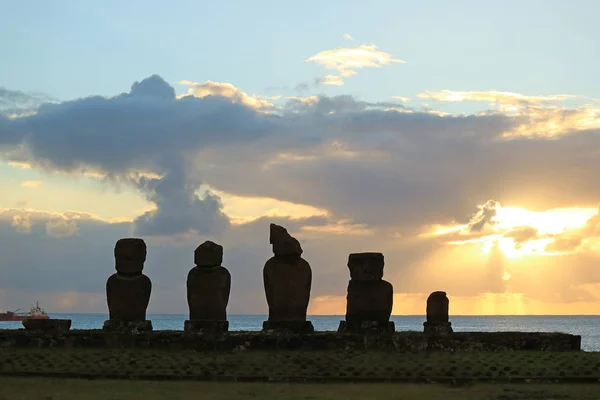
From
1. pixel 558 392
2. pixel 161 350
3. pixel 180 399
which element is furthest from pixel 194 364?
pixel 558 392

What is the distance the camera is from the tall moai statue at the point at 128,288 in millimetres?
24125

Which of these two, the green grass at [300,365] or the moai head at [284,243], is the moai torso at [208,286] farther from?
the green grass at [300,365]

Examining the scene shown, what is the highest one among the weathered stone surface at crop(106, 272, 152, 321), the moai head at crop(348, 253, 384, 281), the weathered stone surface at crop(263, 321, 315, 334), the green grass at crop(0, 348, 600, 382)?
the moai head at crop(348, 253, 384, 281)

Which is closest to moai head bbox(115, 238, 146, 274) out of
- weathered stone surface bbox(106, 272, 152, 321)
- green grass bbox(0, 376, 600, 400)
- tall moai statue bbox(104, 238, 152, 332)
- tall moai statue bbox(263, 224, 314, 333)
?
tall moai statue bbox(104, 238, 152, 332)

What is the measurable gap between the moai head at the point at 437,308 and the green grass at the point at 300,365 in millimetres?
7533

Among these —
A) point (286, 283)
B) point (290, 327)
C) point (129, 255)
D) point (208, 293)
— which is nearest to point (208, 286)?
point (208, 293)

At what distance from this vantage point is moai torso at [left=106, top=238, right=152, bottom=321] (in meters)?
24.2

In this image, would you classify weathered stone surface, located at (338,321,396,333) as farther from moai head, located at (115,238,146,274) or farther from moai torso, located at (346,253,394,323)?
moai head, located at (115,238,146,274)

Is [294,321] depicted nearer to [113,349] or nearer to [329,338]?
[329,338]

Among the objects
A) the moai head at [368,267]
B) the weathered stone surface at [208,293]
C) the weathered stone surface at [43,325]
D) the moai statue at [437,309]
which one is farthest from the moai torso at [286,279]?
the moai statue at [437,309]

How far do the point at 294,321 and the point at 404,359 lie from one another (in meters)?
4.39

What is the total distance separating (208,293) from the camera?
79.1 ft

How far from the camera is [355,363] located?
19391 mm

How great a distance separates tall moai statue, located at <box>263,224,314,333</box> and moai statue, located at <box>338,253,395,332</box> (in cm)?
119
